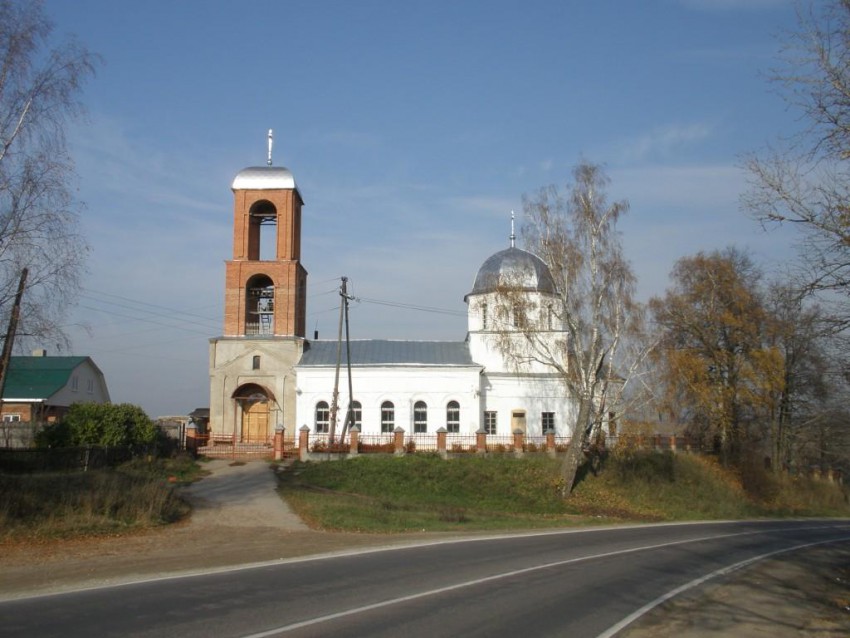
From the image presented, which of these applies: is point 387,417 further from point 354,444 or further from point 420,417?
point 354,444

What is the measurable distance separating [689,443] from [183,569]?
33.1 m

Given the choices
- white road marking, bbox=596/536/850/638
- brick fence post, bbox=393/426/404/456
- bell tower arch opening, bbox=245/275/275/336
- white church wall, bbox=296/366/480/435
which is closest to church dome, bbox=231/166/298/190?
bell tower arch opening, bbox=245/275/275/336

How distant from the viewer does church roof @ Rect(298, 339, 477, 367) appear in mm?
40031

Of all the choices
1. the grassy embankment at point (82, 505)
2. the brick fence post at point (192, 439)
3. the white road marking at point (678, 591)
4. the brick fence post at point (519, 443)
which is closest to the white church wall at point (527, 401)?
the brick fence post at point (519, 443)

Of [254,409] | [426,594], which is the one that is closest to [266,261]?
[254,409]

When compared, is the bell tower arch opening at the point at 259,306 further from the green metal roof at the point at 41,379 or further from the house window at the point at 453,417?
the green metal roof at the point at 41,379

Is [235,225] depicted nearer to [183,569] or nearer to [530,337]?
[530,337]

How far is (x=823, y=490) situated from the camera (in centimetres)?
4231

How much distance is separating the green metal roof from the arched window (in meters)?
23.6

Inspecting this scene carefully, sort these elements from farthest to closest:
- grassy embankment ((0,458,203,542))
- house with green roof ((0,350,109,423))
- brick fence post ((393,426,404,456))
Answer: house with green roof ((0,350,109,423))
brick fence post ((393,426,404,456))
grassy embankment ((0,458,203,542))

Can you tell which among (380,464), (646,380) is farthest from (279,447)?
(646,380)

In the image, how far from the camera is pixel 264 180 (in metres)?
39.4

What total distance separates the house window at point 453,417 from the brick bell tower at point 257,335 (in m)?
7.92

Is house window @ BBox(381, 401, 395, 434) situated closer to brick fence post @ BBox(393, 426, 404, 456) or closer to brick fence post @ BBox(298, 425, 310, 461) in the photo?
brick fence post @ BBox(393, 426, 404, 456)
